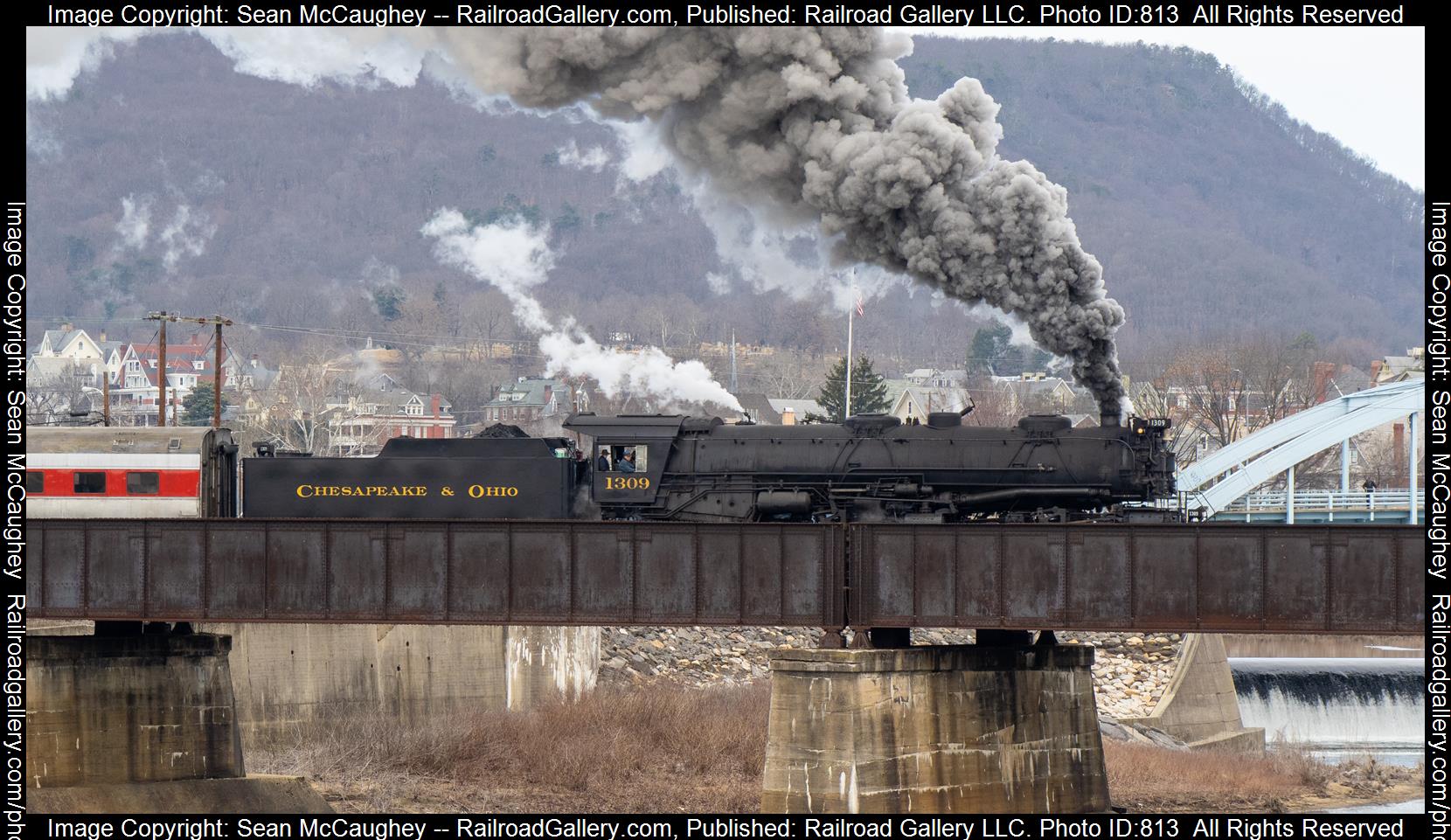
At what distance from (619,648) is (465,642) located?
10.4 m

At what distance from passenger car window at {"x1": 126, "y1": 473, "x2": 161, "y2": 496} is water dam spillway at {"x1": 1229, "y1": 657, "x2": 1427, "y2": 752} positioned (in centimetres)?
4862

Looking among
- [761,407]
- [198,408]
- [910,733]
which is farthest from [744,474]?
[761,407]

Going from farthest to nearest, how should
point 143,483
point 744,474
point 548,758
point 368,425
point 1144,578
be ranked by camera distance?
point 368,425, point 548,758, point 143,483, point 744,474, point 1144,578

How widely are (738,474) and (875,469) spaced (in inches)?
132

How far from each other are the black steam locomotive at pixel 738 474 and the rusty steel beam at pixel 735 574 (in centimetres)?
314

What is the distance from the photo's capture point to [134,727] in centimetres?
4419

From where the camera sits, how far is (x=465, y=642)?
61562 mm

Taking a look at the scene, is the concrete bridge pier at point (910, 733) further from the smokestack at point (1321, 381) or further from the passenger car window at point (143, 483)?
the smokestack at point (1321, 381)

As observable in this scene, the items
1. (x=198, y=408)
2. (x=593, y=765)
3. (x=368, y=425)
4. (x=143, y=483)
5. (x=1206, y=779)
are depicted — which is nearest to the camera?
(x=143, y=483)

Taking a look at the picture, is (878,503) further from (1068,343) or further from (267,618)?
(267,618)

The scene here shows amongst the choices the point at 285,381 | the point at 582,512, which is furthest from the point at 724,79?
the point at 285,381

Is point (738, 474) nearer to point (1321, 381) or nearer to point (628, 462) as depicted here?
point (628, 462)

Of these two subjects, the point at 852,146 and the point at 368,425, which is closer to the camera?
the point at 852,146

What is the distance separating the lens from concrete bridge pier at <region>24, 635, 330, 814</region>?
4306cm
